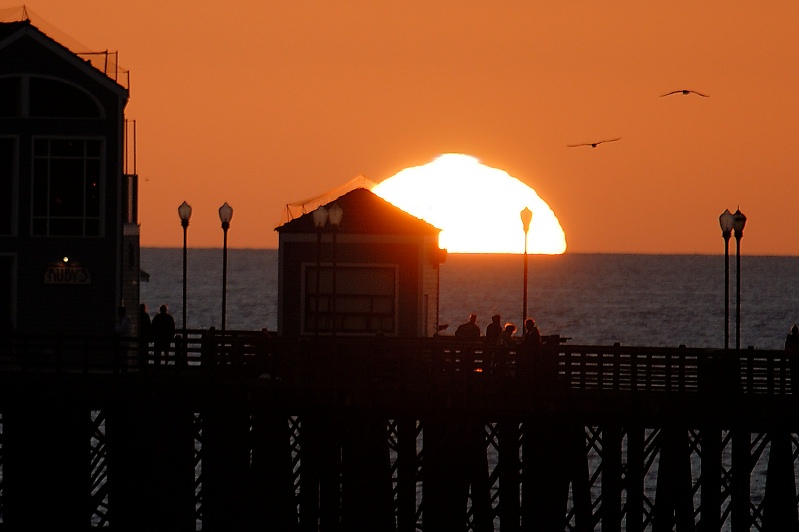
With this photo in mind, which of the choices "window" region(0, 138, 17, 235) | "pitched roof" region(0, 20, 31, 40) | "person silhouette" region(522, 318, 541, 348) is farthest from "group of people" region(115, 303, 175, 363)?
"person silhouette" region(522, 318, 541, 348)

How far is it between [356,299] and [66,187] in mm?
7449

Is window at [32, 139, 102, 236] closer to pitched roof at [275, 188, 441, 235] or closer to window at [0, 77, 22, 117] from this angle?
window at [0, 77, 22, 117]

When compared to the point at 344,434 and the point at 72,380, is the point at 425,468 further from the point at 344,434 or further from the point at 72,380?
the point at 72,380

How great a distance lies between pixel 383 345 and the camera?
99.3 feet

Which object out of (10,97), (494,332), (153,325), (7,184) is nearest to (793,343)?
(494,332)

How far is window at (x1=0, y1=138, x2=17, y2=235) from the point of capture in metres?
38.1

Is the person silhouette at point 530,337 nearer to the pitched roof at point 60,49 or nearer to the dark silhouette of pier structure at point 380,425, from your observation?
the dark silhouette of pier structure at point 380,425

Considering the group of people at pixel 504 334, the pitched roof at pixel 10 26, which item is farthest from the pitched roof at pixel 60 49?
the group of people at pixel 504 334

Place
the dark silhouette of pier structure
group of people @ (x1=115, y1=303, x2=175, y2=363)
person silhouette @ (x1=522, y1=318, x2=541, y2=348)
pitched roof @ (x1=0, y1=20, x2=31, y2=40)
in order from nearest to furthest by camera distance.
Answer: the dark silhouette of pier structure < person silhouette @ (x1=522, y1=318, x2=541, y2=348) < group of people @ (x1=115, y1=303, x2=175, y2=363) < pitched roof @ (x1=0, y1=20, x2=31, y2=40)

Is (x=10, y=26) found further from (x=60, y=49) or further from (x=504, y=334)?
(x=504, y=334)

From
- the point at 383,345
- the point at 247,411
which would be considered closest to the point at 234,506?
the point at 247,411

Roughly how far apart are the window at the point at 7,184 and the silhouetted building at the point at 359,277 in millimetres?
6473

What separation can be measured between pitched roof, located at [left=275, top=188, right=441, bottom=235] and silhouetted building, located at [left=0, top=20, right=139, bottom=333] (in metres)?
4.69

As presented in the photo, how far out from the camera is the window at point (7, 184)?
3806 cm
